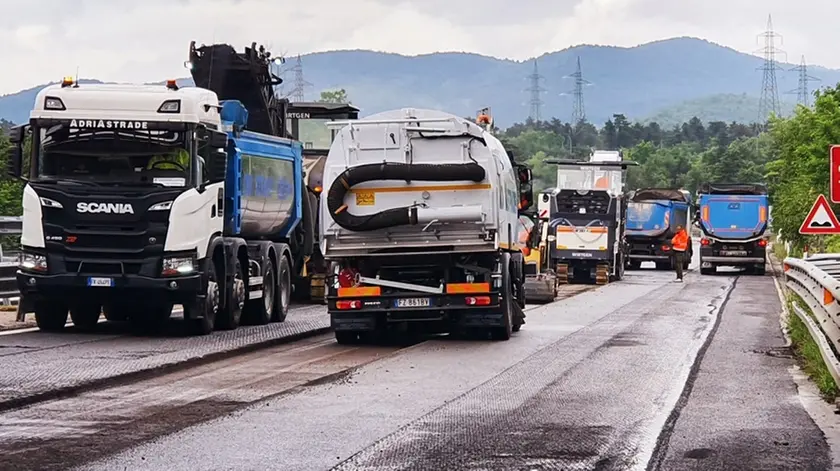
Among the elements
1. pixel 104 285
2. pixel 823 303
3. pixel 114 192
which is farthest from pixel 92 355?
pixel 823 303

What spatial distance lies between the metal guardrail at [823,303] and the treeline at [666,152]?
6689 centimetres

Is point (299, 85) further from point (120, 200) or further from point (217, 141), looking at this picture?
point (120, 200)

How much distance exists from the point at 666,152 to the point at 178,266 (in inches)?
5163

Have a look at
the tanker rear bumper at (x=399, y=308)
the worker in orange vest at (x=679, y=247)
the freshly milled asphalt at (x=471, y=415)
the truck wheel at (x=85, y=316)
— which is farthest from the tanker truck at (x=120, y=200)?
the worker in orange vest at (x=679, y=247)

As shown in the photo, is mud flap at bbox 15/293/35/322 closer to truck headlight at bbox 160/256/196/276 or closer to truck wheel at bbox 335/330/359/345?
truck headlight at bbox 160/256/196/276

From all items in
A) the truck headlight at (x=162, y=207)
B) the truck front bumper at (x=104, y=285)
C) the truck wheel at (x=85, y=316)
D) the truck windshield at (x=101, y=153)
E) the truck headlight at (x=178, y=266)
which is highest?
the truck windshield at (x=101, y=153)

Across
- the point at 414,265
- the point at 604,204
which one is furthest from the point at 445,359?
the point at 604,204

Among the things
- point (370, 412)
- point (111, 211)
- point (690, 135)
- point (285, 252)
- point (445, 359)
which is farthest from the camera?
point (690, 135)

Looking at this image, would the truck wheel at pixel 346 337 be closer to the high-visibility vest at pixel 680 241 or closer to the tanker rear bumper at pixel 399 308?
the tanker rear bumper at pixel 399 308

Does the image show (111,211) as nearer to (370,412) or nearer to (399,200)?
(399,200)

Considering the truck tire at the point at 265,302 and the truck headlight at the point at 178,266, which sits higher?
the truck headlight at the point at 178,266

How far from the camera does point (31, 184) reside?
57.4 feet

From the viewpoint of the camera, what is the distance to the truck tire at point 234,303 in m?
19.5

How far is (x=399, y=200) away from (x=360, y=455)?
916cm
